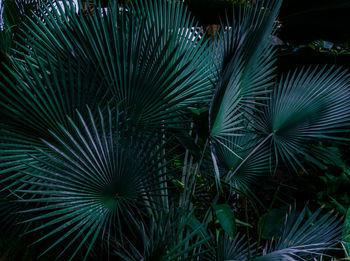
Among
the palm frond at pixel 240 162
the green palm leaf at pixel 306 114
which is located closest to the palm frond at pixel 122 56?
the palm frond at pixel 240 162

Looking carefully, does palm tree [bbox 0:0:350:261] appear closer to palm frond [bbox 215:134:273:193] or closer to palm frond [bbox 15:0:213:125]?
palm frond [bbox 15:0:213:125]

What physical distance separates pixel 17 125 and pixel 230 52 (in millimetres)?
694

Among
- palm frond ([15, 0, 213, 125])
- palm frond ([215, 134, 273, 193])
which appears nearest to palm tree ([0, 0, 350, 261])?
palm frond ([15, 0, 213, 125])

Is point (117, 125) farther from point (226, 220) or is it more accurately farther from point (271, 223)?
point (271, 223)

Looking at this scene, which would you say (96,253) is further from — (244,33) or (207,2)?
(207,2)

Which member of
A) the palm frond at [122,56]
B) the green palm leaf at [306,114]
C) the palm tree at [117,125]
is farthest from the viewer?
the green palm leaf at [306,114]

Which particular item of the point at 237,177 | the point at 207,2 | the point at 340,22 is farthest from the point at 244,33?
the point at 340,22

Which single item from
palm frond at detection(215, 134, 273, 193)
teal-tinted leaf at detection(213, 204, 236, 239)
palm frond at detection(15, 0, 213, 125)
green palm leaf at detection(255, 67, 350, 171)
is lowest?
palm frond at detection(215, 134, 273, 193)

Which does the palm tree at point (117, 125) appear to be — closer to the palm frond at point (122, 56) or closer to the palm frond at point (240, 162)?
the palm frond at point (122, 56)

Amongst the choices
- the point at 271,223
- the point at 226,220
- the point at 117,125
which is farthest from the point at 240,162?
the point at 117,125

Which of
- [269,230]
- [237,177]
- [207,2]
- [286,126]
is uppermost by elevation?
[207,2]

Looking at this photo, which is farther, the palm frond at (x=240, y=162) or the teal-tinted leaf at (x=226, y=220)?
the palm frond at (x=240, y=162)

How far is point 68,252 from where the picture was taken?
1119 mm

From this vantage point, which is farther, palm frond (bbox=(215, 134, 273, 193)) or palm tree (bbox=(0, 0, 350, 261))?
palm frond (bbox=(215, 134, 273, 193))
